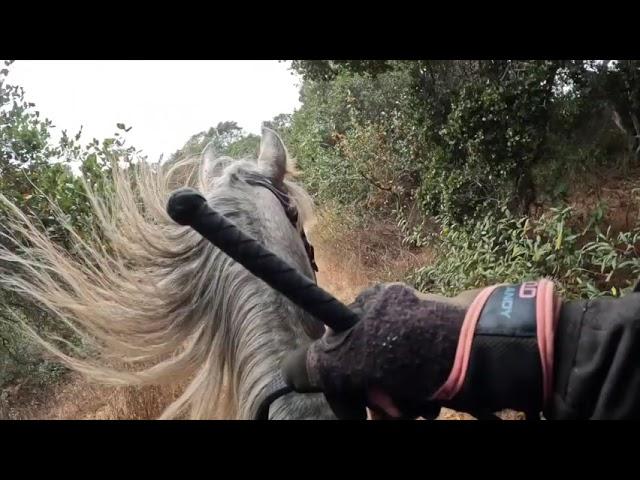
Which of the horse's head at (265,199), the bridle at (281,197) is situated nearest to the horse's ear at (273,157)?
the horse's head at (265,199)

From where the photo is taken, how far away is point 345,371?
76cm

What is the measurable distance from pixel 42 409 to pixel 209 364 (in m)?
3.68

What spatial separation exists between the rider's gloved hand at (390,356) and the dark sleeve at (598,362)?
0.42 feet

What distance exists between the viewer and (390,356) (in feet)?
2.38

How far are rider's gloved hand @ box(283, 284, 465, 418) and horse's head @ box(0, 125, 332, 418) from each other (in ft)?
1.28

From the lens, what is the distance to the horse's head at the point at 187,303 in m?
1.44

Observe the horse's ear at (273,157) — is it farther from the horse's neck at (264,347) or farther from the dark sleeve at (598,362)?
the dark sleeve at (598,362)

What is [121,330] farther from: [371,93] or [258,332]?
[371,93]

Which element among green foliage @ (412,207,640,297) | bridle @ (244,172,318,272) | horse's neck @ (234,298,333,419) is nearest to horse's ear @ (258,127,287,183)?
bridle @ (244,172,318,272)

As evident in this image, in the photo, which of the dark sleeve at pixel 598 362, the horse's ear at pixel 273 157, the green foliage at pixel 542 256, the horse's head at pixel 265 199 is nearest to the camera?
the dark sleeve at pixel 598 362

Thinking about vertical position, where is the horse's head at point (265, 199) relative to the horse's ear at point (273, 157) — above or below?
below

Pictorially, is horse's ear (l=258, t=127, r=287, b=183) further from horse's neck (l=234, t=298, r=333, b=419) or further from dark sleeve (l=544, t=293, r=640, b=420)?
dark sleeve (l=544, t=293, r=640, b=420)

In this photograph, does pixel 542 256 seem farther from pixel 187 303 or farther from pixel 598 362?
pixel 598 362

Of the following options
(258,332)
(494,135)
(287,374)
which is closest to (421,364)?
(287,374)
